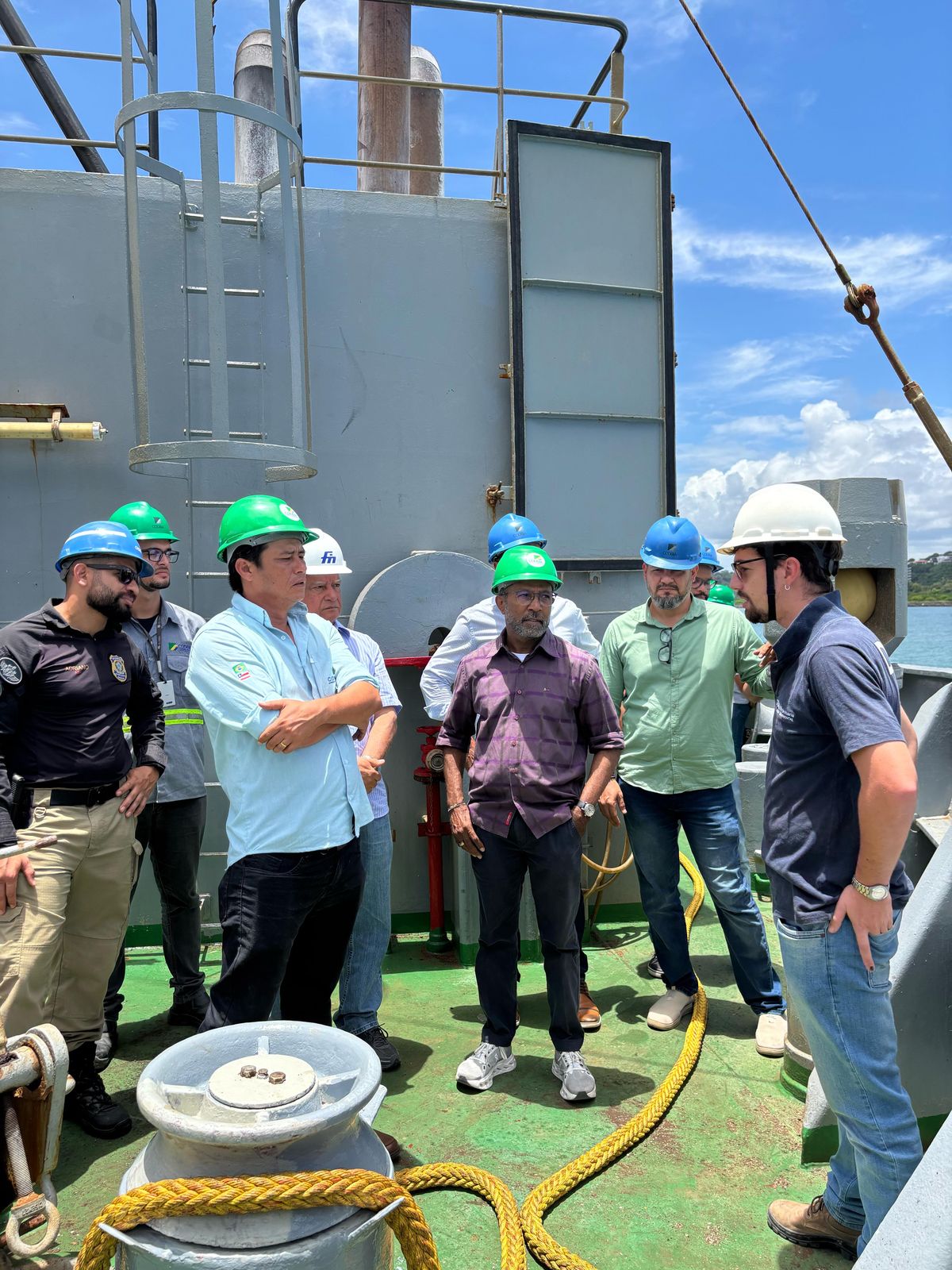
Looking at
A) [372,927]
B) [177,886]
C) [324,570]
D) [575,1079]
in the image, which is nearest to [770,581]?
[324,570]

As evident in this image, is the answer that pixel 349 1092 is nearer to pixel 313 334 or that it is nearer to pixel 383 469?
pixel 383 469

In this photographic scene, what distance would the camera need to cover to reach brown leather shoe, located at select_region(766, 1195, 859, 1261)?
2705 millimetres

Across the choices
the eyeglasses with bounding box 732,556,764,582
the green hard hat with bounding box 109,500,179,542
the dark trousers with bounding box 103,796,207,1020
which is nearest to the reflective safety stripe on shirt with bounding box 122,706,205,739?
the dark trousers with bounding box 103,796,207,1020

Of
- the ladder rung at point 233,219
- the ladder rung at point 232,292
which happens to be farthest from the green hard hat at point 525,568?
the ladder rung at point 233,219

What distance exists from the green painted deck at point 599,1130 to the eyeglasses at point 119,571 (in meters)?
2.08

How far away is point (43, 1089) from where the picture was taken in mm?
2596

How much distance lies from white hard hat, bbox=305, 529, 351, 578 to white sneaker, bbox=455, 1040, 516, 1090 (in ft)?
6.83

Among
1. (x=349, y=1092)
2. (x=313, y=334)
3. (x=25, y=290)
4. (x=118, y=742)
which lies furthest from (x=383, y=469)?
(x=349, y=1092)

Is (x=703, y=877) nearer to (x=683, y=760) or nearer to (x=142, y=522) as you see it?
(x=683, y=760)

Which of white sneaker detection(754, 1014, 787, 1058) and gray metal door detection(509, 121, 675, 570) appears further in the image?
gray metal door detection(509, 121, 675, 570)

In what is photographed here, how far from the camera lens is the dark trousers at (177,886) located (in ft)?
13.6

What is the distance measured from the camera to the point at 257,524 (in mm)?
2867

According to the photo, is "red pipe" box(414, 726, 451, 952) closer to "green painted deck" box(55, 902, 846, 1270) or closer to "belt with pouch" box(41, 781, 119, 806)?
"green painted deck" box(55, 902, 846, 1270)

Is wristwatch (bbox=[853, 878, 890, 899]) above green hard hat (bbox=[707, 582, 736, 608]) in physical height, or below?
below
